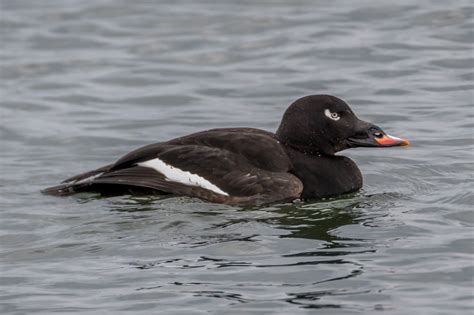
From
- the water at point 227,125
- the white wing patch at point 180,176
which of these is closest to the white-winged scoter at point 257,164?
the white wing patch at point 180,176

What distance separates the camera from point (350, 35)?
16562mm

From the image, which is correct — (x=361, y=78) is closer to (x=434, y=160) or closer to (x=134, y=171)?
(x=434, y=160)

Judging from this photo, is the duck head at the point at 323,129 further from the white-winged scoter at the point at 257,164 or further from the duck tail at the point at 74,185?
the duck tail at the point at 74,185

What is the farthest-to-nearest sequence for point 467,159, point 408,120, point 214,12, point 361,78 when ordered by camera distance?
point 214,12 < point 361,78 < point 408,120 < point 467,159

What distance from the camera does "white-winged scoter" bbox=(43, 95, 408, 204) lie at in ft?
33.1

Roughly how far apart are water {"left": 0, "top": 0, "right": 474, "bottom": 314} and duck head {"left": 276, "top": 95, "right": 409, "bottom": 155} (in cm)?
46

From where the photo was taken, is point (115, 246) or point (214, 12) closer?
point (115, 246)

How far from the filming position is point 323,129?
1055cm

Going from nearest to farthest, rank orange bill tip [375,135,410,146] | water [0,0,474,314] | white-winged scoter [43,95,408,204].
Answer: water [0,0,474,314]
white-winged scoter [43,95,408,204]
orange bill tip [375,135,410,146]

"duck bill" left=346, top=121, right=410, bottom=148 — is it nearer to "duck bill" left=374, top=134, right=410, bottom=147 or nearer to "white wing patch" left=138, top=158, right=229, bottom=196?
"duck bill" left=374, top=134, right=410, bottom=147

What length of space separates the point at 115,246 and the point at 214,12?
9.04 metres

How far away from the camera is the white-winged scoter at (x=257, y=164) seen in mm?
10102

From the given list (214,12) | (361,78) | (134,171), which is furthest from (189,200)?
(214,12)

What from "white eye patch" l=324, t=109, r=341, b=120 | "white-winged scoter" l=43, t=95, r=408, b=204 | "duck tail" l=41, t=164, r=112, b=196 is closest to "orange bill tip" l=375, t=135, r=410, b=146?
"white-winged scoter" l=43, t=95, r=408, b=204
